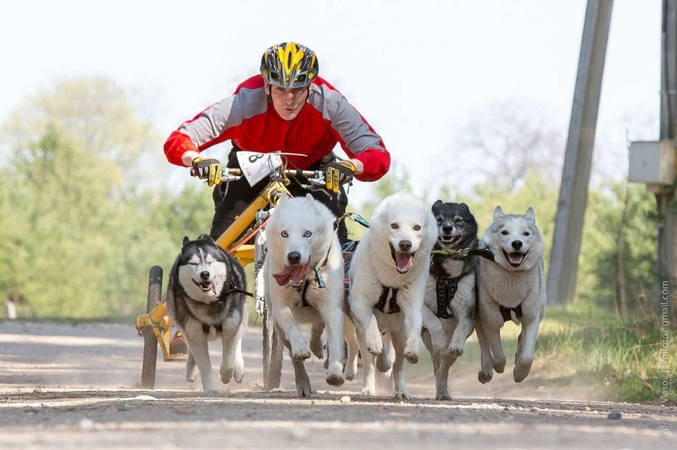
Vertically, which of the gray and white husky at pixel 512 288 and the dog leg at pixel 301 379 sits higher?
the gray and white husky at pixel 512 288

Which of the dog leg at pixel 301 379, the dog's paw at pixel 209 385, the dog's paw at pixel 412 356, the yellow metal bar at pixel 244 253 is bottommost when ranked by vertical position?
the dog's paw at pixel 209 385

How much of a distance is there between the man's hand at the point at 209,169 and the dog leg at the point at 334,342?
4.38 ft

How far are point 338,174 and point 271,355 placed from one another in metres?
1.76

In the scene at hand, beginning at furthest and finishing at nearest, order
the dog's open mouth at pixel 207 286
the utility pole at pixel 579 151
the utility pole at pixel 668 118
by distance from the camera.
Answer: the utility pole at pixel 579 151 → the utility pole at pixel 668 118 → the dog's open mouth at pixel 207 286

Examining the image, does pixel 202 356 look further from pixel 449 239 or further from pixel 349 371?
pixel 449 239

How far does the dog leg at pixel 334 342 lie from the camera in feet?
25.6

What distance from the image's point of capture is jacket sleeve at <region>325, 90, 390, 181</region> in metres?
9.22

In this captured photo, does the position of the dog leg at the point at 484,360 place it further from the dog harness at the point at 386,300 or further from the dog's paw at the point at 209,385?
the dog's paw at the point at 209,385

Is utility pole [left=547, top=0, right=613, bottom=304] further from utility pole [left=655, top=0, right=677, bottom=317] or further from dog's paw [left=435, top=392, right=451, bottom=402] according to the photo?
dog's paw [left=435, top=392, right=451, bottom=402]

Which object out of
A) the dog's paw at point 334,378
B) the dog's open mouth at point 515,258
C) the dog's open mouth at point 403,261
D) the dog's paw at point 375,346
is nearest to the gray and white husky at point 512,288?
the dog's open mouth at point 515,258

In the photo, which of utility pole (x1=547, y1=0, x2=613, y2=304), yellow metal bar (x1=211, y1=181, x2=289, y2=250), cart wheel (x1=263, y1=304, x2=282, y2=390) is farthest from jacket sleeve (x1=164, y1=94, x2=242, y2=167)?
utility pole (x1=547, y1=0, x2=613, y2=304)

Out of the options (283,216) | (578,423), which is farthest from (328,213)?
(578,423)

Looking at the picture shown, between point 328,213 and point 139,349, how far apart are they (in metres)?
9.66

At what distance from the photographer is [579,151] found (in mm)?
20359
